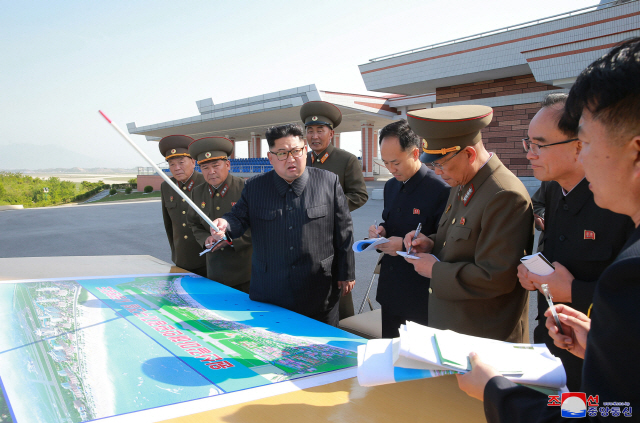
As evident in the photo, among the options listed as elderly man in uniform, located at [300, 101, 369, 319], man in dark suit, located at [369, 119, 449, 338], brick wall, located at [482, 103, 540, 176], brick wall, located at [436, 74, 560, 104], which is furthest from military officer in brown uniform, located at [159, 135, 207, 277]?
brick wall, located at [436, 74, 560, 104]

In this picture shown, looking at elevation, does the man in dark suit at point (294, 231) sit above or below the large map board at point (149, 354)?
above

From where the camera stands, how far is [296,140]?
7.76 feet

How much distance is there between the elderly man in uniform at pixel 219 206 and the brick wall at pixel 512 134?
743 centimetres

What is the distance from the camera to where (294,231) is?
2.31 m

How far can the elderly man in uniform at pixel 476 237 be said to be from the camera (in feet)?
5.04

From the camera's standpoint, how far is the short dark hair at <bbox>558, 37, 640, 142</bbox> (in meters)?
0.65

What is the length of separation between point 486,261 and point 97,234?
945 centimetres

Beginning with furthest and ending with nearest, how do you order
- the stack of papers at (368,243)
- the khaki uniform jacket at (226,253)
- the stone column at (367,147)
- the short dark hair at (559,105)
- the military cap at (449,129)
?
the stone column at (367,147), the khaki uniform jacket at (226,253), the stack of papers at (368,243), the military cap at (449,129), the short dark hair at (559,105)

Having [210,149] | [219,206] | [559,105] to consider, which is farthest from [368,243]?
→ [210,149]

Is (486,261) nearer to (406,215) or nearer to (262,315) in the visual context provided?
(406,215)

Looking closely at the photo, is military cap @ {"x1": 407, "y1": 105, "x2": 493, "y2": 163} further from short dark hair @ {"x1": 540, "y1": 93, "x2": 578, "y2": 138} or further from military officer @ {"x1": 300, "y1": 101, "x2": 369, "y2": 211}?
military officer @ {"x1": 300, "y1": 101, "x2": 369, "y2": 211}

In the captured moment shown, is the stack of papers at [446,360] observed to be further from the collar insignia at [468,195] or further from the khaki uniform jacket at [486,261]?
the collar insignia at [468,195]

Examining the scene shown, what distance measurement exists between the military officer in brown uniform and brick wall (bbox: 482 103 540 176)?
291 inches

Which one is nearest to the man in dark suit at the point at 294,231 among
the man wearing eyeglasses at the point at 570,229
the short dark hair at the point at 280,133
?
the short dark hair at the point at 280,133
